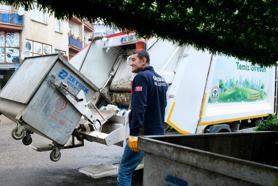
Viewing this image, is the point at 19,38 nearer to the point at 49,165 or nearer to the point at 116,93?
the point at 116,93

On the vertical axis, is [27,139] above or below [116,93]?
below

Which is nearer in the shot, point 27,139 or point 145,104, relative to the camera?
point 145,104

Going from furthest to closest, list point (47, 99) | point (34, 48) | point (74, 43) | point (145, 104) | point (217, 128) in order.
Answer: point (74, 43) → point (34, 48) → point (217, 128) → point (47, 99) → point (145, 104)

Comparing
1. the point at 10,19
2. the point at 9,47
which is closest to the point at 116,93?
the point at 9,47

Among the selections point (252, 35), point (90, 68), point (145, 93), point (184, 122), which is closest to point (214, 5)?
point (252, 35)

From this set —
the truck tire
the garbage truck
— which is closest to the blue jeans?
the garbage truck

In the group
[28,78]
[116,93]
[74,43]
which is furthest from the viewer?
[74,43]

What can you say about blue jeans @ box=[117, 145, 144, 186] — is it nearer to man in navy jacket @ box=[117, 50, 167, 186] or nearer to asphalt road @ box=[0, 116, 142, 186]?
man in navy jacket @ box=[117, 50, 167, 186]

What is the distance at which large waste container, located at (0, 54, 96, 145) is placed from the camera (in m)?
4.35

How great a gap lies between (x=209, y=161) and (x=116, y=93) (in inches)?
197

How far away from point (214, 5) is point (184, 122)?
12.6ft

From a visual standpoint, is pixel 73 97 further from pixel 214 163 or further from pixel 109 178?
pixel 214 163

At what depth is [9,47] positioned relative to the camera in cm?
2706

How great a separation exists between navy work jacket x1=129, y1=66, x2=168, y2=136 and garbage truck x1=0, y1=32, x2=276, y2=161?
408 mm
